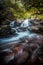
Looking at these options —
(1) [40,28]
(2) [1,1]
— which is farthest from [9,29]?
(2) [1,1]

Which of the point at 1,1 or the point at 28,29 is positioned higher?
the point at 1,1

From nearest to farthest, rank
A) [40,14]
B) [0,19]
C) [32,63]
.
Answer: [32,63] < [0,19] < [40,14]

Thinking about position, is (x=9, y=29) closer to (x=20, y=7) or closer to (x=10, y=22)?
(x=10, y=22)

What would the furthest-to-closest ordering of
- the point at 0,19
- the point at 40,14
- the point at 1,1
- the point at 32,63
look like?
1. the point at 40,14
2. the point at 1,1
3. the point at 0,19
4. the point at 32,63

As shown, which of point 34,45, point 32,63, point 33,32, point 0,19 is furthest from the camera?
point 0,19

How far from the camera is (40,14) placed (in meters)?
11.2

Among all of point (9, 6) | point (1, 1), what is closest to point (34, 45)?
point (1, 1)

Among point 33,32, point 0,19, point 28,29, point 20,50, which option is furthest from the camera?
point 0,19

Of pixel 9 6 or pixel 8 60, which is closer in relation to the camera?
pixel 8 60

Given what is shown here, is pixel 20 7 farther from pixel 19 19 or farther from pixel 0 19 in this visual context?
pixel 0 19

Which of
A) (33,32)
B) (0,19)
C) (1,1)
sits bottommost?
(33,32)

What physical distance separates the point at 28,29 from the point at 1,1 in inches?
130

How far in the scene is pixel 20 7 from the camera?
1182 cm

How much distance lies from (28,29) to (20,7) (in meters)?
A: 3.69
